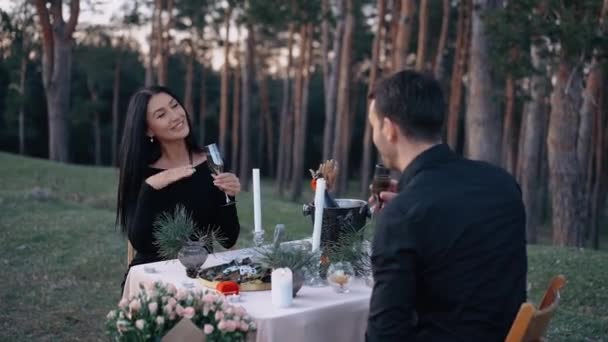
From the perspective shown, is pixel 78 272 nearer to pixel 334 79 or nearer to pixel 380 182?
pixel 380 182

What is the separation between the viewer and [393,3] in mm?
21719

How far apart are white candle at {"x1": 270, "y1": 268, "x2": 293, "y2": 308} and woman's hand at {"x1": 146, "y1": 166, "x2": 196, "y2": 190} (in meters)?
1.00

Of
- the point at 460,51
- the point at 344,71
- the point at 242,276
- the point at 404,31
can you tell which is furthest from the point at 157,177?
the point at 460,51

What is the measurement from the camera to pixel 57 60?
2222 cm

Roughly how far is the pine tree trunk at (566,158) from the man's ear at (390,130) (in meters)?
9.14

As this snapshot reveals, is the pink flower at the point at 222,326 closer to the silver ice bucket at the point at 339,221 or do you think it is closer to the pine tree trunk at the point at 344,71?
the silver ice bucket at the point at 339,221

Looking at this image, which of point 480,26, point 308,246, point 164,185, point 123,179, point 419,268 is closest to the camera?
point 419,268

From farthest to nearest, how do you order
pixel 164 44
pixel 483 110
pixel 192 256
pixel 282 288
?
1. pixel 164 44
2. pixel 483 110
3. pixel 192 256
4. pixel 282 288

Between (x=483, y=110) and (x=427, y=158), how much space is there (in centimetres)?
865

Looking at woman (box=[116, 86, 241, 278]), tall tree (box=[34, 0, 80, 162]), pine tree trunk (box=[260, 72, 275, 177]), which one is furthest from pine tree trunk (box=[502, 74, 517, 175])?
woman (box=[116, 86, 241, 278])

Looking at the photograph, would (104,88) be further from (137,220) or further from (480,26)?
(137,220)

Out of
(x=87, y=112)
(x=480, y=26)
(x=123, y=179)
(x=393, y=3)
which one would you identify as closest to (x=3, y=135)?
(x=87, y=112)

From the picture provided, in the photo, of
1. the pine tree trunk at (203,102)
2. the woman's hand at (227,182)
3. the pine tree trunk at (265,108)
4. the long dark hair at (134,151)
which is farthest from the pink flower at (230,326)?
the pine tree trunk at (203,102)

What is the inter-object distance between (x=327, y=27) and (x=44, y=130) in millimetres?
20604
